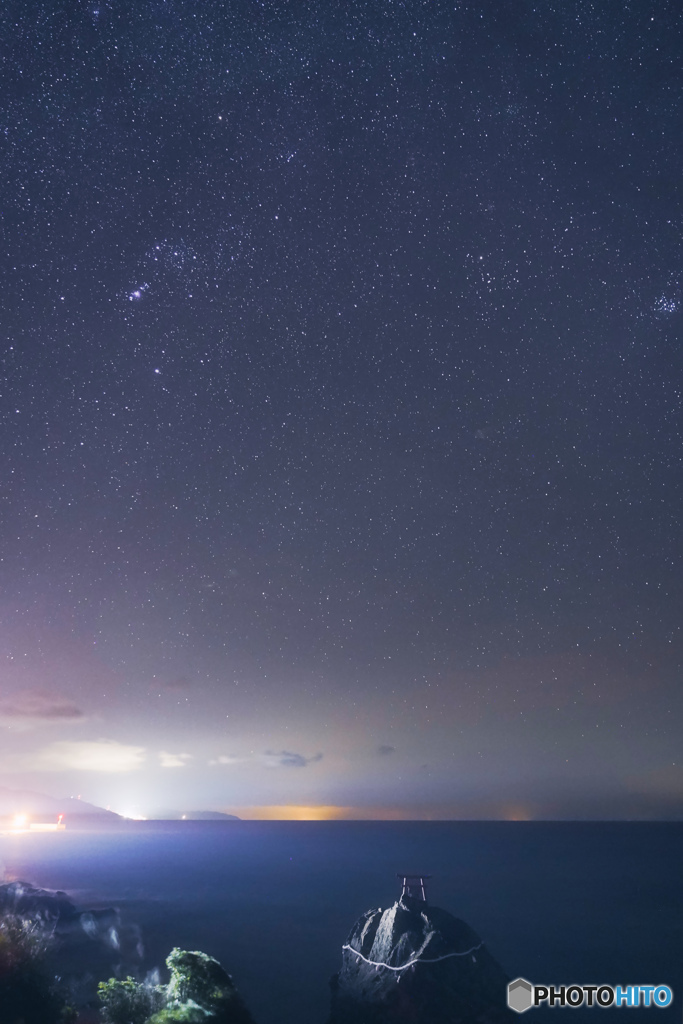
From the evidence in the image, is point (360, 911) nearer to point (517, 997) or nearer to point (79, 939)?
point (79, 939)

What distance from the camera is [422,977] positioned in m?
37.3

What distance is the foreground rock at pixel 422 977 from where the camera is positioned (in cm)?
3656

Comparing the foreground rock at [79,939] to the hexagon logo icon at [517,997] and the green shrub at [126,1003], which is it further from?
the hexagon logo icon at [517,997]

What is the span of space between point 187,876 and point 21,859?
7193cm

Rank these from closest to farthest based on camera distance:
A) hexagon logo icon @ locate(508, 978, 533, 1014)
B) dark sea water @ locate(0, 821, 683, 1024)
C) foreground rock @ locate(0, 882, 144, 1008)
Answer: hexagon logo icon @ locate(508, 978, 533, 1014)
foreground rock @ locate(0, 882, 144, 1008)
dark sea water @ locate(0, 821, 683, 1024)

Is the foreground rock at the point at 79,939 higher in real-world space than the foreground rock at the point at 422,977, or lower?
lower

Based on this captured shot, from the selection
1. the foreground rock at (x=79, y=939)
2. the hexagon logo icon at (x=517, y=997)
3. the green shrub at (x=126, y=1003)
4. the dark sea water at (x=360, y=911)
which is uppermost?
the green shrub at (x=126, y=1003)

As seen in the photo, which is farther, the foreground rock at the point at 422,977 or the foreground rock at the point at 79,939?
the foreground rock at the point at 79,939

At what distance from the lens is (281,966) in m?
68.2

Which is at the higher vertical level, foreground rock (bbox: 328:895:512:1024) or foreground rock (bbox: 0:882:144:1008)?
foreground rock (bbox: 328:895:512:1024)

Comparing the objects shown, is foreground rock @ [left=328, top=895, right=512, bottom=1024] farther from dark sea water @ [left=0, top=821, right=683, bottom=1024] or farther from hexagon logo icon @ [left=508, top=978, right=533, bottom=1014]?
dark sea water @ [left=0, top=821, right=683, bottom=1024]

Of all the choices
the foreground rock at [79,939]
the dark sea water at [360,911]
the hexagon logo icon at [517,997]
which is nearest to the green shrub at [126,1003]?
the hexagon logo icon at [517,997]

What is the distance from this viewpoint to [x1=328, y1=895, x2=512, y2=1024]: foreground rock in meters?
36.6

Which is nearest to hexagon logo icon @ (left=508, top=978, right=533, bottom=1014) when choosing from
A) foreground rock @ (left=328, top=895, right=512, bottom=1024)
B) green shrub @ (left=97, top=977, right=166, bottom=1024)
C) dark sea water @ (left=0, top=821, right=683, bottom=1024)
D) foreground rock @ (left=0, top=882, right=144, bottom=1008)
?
foreground rock @ (left=328, top=895, right=512, bottom=1024)
